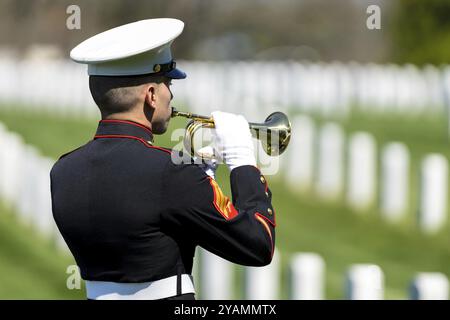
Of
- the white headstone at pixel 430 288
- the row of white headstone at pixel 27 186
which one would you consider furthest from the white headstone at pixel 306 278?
the row of white headstone at pixel 27 186

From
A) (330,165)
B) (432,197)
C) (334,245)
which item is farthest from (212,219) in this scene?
(330,165)

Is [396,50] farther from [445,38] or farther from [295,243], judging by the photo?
[295,243]

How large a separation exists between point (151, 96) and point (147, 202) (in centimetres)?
40

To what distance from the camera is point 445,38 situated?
35844 mm

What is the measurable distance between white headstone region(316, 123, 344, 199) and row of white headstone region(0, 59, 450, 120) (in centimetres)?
1077

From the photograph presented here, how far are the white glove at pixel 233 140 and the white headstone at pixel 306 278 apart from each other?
313 centimetres

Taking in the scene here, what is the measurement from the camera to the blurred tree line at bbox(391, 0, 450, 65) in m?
35.8

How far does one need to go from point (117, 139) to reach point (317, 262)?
10.7 feet

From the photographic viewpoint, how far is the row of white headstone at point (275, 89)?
1124 inches

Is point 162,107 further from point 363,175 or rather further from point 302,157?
point 302,157

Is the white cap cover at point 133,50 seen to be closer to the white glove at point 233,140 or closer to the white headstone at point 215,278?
the white glove at point 233,140

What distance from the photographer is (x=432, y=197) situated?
494 inches

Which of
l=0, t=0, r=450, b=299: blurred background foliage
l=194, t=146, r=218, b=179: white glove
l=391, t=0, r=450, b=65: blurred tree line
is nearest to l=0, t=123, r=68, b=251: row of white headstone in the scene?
l=0, t=0, r=450, b=299: blurred background foliage
